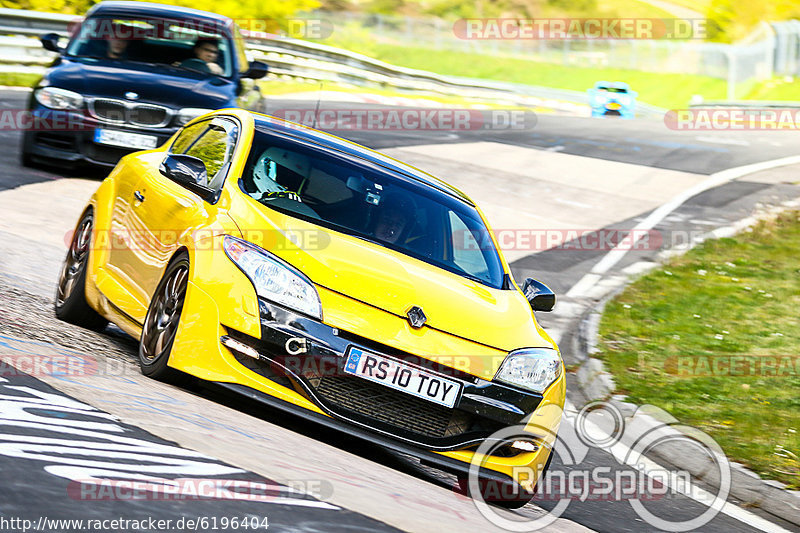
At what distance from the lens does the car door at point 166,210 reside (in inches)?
251

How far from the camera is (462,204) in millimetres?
7465

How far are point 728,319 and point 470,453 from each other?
20.7 feet

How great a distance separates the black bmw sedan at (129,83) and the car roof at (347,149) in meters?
5.07

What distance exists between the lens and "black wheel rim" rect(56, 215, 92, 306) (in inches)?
300

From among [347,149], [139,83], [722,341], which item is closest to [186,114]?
[139,83]

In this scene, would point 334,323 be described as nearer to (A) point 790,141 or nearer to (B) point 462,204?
(B) point 462,204

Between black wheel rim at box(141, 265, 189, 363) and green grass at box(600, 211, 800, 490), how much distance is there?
3.61m

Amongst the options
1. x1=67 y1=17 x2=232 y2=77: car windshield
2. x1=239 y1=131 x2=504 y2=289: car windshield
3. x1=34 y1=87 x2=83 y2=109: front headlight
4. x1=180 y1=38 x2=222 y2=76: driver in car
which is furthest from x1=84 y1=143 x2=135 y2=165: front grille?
x1=239 y1=131 x2=504 y2=289: car windshield

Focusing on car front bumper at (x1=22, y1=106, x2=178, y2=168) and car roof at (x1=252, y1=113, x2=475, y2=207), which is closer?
car roof at (x1=252, y1=113, x2=475, y2=207)

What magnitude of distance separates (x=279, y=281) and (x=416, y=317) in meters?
0.67

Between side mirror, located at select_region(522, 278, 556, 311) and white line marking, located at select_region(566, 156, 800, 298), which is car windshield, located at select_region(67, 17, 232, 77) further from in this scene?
side mirror, located at select_region(522, 278, 556, 311)

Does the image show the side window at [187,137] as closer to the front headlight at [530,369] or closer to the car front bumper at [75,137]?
the front headlight at [530,369]

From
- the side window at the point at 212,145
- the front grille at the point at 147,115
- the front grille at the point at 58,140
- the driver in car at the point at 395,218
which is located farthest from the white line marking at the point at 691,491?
the front grille at the point at 58,140

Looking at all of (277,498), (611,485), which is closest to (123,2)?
(611,485)
